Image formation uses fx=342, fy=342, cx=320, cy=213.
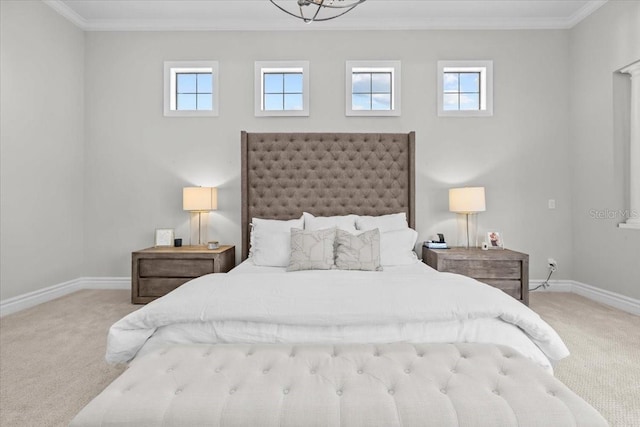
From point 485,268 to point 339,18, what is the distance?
3.31m

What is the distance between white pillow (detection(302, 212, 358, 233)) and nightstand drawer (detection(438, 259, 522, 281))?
3.38ft

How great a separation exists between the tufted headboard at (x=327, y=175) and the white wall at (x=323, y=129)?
24cm

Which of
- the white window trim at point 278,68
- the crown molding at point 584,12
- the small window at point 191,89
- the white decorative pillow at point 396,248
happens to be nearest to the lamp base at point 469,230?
the white decorative pillow at point 396,248

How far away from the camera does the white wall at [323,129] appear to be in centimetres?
418

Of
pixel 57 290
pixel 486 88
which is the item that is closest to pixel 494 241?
pixel 486 88

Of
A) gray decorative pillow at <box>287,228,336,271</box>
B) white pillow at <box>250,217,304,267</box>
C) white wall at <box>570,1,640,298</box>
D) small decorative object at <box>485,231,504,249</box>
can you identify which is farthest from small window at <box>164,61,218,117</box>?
white wall at <box>570,1,640,298</box>

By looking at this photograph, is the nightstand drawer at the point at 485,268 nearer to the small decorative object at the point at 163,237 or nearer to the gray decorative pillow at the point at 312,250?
the gray decorative pillow at the point at 312,250

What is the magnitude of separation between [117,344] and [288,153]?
2.77 metres

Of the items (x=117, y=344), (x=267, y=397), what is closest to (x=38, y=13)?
(x=117, y=344)

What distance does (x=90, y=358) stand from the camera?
243cm

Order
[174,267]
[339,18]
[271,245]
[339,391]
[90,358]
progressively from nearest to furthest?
[339,391] < [90,358] < [271,245] < [174,267] < [339,18]

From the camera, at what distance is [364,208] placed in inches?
159

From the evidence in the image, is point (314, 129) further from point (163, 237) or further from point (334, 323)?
point (334, 323)

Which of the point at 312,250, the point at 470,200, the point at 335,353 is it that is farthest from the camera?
the point at 470,200
